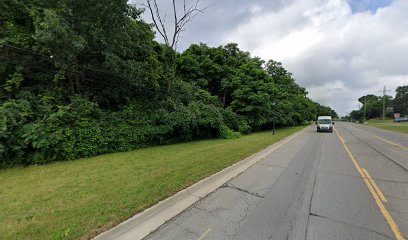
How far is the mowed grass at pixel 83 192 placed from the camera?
3.10 meters

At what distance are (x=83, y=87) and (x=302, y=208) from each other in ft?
45.9

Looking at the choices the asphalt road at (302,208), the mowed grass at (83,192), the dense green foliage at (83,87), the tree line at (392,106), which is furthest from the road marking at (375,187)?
the tree line at (392,106)

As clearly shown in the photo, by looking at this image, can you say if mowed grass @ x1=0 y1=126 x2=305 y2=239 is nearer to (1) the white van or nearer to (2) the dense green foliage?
(2) the dense green foliage

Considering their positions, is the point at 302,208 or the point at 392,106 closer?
the point at 302,208

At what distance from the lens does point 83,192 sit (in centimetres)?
454

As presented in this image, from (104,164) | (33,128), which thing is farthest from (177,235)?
(33,128)

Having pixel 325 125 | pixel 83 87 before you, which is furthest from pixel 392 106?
pixel 83 87

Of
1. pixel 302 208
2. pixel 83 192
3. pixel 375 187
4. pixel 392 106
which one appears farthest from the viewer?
pixel 392 106

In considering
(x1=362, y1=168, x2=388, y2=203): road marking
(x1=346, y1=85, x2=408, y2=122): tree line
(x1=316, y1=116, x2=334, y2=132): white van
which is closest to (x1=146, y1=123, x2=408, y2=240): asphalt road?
(x1=362, y1=168, x2=388, y2=203): road marking

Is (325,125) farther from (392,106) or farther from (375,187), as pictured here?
(392,106)

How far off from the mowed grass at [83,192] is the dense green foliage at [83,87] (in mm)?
1690

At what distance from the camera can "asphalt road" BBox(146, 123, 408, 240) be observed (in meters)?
3.03

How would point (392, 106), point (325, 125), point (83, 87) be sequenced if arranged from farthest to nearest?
point (392, 106) < point (325, 125) < point (83, 87)

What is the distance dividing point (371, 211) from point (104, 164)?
8.30m
